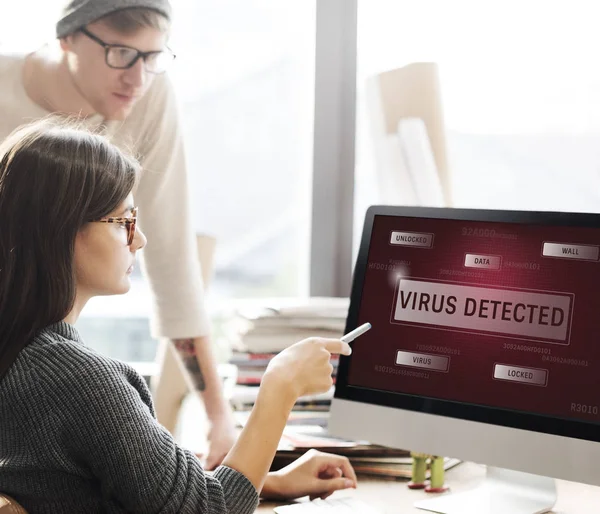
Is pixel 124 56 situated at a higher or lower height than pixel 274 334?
higher

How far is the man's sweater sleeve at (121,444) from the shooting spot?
103cm

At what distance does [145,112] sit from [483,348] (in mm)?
946

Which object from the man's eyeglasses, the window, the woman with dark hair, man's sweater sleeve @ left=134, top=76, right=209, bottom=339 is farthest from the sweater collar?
the window

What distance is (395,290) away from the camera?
1433 millimetres

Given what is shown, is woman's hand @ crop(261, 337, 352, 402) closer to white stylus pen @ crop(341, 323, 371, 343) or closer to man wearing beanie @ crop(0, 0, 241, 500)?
white stylus pen @ crop(341, 323, 371, 343)

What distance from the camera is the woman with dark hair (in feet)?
3.41

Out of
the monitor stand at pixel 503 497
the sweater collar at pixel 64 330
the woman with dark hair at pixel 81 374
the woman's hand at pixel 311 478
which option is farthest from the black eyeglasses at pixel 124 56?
the monitor stand at pixel 503 497

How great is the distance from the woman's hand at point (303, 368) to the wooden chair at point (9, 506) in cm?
37

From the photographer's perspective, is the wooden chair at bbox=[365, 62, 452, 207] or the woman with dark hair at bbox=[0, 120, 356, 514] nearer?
the woman with dark hair at bbox=[0, 120, 356, 514]

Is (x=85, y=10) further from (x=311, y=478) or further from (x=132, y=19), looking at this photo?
(x=311, y=478)

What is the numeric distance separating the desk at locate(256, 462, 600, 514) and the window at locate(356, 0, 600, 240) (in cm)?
70

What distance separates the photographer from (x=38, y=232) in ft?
3.69

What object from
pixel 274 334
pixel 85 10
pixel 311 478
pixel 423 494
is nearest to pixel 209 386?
pixel 274 334

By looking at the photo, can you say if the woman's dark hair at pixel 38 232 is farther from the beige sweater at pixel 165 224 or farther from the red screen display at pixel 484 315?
the beige sweater at pixel 165 224
